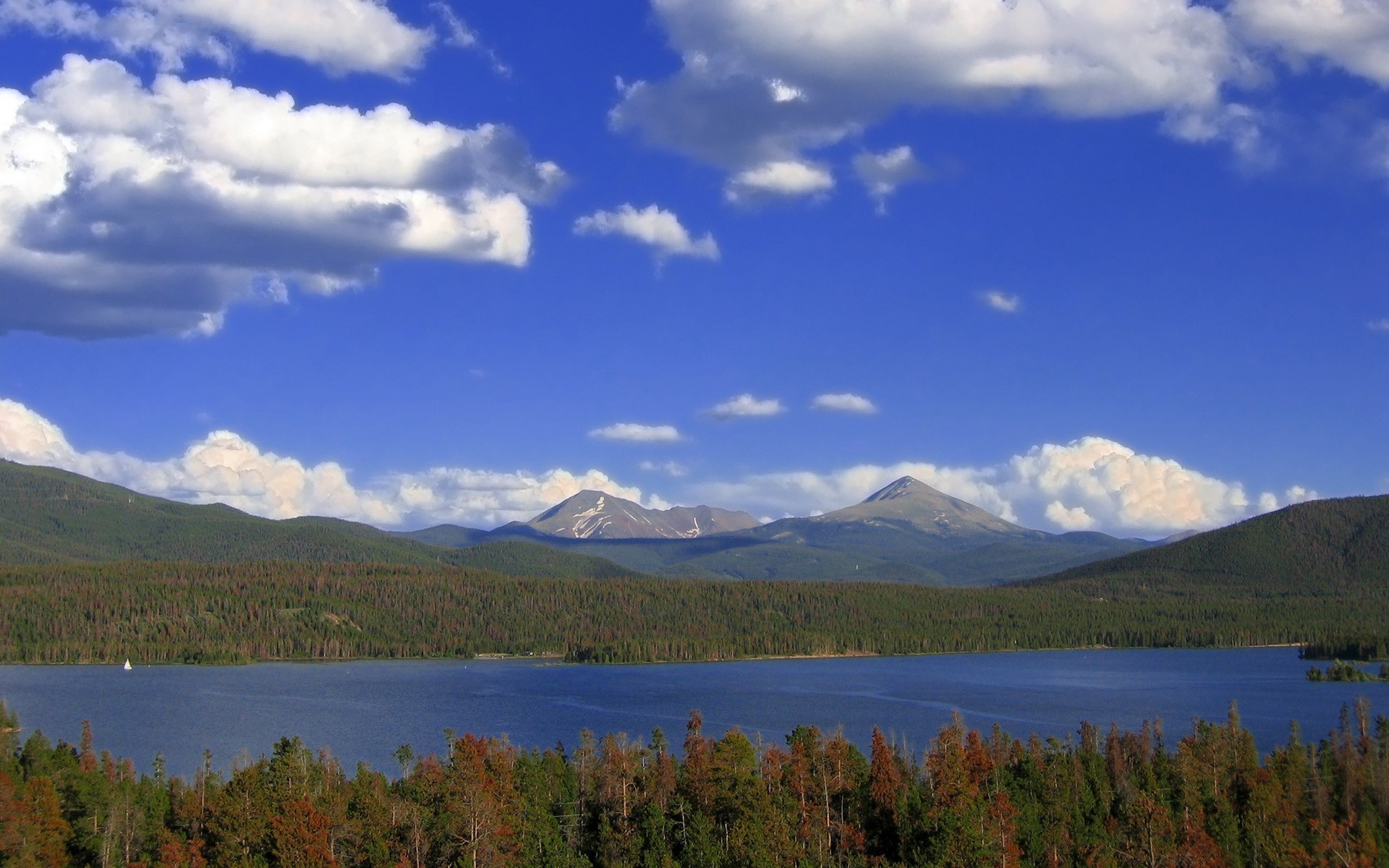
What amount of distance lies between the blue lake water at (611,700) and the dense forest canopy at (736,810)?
16.0m

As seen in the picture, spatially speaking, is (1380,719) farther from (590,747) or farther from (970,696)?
(970,696)

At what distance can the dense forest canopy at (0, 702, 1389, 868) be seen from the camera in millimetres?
50094

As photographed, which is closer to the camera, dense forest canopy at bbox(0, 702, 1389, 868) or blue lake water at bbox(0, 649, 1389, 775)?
dense forest canopy at bbox(0, 702, 1389, 868)

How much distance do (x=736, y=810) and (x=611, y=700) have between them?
277ft

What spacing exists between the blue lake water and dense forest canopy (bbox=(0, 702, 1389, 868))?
15953 mm

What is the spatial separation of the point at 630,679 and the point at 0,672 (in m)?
79.8

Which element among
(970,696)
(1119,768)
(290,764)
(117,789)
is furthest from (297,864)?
(970,696)

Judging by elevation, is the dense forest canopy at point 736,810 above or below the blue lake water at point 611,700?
above

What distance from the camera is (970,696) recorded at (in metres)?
136

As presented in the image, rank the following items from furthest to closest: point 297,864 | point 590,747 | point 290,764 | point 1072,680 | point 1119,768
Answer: point 1072,680 < point 590,747 < point 1119,768 < point 290,764 < point 297,864

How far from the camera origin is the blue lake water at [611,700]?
335 feet

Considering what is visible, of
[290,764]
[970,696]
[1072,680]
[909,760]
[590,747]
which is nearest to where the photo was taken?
[290,764]

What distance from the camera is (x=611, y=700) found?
449 ft

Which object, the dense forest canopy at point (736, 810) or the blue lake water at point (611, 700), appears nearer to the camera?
the dense forest canopy at point (736, 810)
